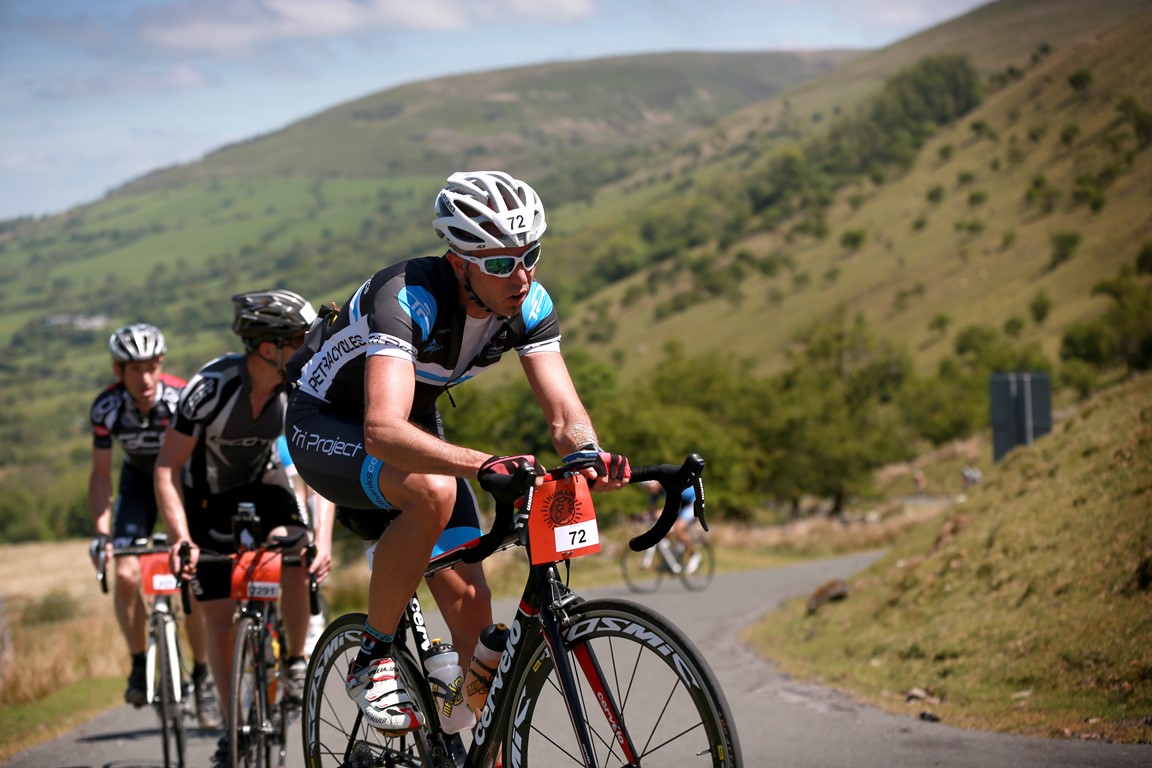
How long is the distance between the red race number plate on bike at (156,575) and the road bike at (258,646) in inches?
39.1

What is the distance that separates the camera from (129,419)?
315 inches

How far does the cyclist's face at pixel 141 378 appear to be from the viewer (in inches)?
311

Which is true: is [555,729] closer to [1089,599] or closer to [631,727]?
[631,727]

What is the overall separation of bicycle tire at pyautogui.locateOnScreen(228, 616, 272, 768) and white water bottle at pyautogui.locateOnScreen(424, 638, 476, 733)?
172cm

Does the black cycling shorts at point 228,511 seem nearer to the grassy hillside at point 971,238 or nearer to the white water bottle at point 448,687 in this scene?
the white water bottle at point 448,687

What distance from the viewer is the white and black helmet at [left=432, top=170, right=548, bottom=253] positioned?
4.10m

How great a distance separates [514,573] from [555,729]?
1955 cm

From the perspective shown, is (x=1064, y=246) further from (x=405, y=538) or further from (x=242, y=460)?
(x=405, y=538)

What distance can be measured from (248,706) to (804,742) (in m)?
3.12

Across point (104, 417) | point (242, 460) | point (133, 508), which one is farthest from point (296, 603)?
point (104, 417)

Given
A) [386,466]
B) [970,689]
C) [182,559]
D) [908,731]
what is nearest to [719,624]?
[970,689]

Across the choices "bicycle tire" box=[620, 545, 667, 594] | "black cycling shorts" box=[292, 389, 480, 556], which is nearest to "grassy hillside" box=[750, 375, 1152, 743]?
"black cycling shorts" box=[292, 389, 480, 556]

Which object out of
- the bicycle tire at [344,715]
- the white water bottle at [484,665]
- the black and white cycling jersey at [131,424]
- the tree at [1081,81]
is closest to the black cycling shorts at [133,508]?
the black and white cycling jersey at [131,424]

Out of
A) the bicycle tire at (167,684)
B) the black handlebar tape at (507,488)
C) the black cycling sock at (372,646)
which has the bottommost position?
the bicycle tire at (167,684)
